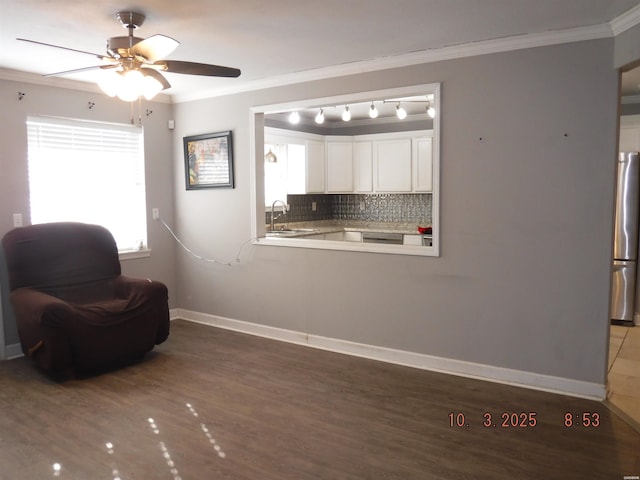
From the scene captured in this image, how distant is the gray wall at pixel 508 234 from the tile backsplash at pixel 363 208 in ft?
8.76

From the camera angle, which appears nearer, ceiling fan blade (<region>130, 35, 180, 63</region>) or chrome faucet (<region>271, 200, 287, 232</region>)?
ceiling fan blade (<region>130, 35, 180, 63</region>)

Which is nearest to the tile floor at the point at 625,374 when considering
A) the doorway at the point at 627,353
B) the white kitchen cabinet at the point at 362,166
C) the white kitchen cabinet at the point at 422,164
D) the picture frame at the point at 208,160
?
the doorway at the point at 627,353

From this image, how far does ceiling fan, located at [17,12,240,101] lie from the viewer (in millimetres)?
2736

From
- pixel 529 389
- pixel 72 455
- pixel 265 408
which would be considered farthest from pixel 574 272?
pixel 72 455

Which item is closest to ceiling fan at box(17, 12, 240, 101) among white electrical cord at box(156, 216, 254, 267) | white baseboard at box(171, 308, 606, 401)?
white electrical cord at box(156, 216, 254, 267)

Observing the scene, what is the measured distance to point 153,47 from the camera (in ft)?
8.89

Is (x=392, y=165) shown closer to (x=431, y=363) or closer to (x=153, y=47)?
(x=431, y=363)

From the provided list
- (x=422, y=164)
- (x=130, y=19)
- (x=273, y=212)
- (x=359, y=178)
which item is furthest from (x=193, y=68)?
(x=359, y=178)

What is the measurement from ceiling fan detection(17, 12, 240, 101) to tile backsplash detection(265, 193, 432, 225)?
3.79 m

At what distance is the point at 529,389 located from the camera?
11.8 ft

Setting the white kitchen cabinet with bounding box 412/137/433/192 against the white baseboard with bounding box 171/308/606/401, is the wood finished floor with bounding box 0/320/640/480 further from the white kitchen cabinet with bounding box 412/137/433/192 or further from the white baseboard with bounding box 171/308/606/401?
the white kitchen cabinet with bounding box 412/137/433/192

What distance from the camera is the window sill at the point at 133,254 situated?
206 inches

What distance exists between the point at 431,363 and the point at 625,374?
1485 mm

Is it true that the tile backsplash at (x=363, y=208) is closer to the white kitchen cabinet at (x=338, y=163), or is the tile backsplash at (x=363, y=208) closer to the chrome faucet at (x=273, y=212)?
the chrome faucet at (x=273, y=212)
